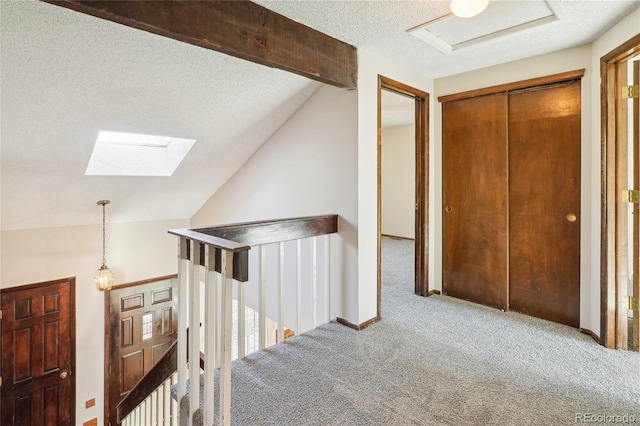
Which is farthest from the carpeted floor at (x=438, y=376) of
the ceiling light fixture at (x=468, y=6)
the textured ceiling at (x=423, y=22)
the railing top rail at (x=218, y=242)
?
the textured ceiling at (x=423, y=22)

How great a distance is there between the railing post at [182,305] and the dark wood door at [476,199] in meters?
2.60

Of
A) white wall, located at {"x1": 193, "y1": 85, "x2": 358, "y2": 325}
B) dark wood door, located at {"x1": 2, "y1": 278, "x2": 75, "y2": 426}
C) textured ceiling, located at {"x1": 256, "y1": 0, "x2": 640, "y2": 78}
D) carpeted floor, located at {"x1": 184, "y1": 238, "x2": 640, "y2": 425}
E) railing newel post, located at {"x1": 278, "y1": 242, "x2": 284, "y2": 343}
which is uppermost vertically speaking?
textured ceiling, located at {"x1": 256, "y1": 0, "x2": 640, "y2": 78}

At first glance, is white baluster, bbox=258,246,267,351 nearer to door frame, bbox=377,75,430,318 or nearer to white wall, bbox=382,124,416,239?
door frame, bbox=377,75,430,318

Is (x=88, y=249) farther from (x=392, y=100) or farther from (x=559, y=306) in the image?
(x=559, y=306)

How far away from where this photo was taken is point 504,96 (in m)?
3.02

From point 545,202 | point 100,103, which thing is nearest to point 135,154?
point 100,103

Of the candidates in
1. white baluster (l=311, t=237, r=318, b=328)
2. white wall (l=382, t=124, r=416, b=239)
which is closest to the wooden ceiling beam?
white baluster (l=311, t=237, r=318, b=328)

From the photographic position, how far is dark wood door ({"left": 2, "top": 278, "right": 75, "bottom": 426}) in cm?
393

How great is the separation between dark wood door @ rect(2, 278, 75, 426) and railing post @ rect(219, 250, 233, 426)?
391 cm

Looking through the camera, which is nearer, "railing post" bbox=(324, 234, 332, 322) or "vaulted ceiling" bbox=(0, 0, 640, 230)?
"vaulted ceiling" bbox=(0, 0, 640, 230)

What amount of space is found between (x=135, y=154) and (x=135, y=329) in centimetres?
275

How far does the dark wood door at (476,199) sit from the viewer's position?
10.1 feet

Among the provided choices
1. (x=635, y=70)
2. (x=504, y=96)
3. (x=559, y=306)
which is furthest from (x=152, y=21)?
(x=559, y=306)

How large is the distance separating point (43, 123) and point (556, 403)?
3.59 m
